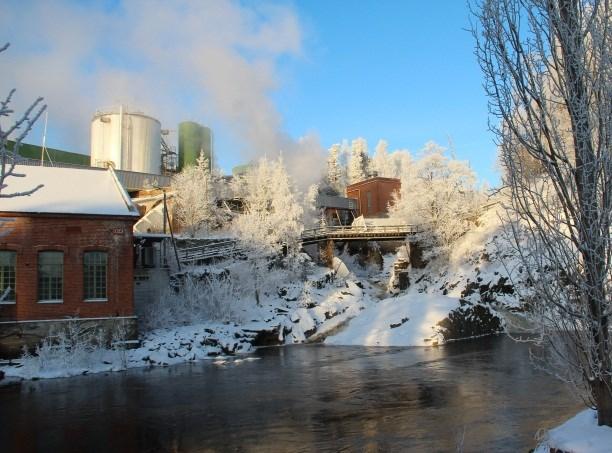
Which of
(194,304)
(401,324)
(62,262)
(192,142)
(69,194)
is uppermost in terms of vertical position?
(192,142)

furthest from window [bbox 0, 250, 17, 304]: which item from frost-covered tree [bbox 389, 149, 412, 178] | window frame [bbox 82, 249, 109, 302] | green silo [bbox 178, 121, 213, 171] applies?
frost-covered tree [bbox 389, 149, 412, 178]

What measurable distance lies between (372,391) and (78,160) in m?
55.5

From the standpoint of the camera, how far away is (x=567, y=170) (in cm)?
643

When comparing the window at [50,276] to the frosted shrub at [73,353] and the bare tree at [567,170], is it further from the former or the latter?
the bare tree at [567,170]

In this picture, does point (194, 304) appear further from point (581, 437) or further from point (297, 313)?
point (581, 437)

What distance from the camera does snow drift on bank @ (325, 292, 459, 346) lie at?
30.0 meters

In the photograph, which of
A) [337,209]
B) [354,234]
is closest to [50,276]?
[354,234]

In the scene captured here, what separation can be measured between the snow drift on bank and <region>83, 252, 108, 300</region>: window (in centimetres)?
1333

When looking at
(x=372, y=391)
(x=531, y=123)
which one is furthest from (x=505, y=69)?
(x=372, y=391)

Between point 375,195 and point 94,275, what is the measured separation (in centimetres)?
5790

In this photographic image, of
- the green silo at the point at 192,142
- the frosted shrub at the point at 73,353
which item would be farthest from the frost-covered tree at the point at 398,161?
the frosted shrub at the point at 73,353

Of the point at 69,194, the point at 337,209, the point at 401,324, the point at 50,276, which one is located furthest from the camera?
the point at 337,209

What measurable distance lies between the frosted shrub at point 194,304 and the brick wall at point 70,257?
13.7ft

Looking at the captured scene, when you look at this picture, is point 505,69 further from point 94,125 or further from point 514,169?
point 94,125
